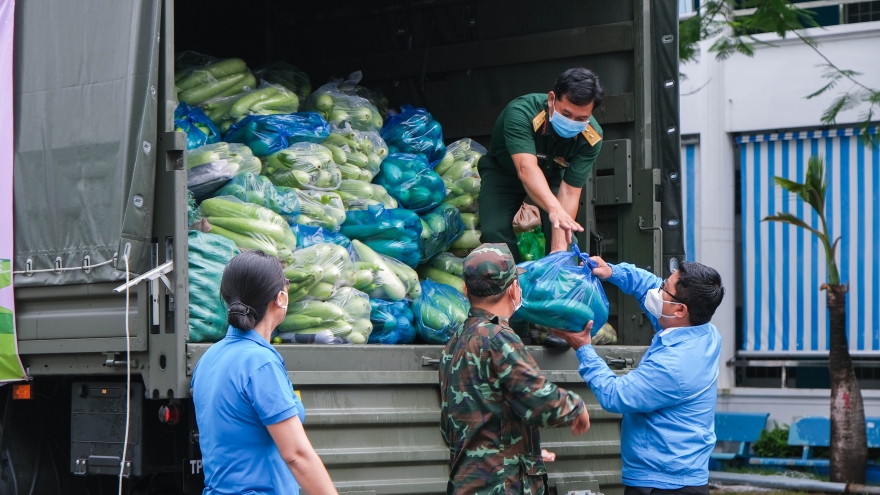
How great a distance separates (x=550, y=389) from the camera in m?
3.49

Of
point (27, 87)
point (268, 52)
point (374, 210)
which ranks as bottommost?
point (374, 210)

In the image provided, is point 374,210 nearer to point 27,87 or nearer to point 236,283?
point 27,87

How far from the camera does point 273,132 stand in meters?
5.21

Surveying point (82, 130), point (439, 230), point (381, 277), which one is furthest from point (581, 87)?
point (82, 130)

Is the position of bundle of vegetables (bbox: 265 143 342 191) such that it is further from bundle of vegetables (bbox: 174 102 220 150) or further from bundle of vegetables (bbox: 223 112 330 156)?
bundle of vegetables (bbox: 174 102 220 150)

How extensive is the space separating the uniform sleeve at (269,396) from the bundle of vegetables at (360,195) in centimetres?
241

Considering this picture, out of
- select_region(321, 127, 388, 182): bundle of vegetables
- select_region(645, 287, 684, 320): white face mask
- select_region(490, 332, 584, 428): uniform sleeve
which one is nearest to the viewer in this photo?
select_region(490, 332, 584, 428): uniform sleeve

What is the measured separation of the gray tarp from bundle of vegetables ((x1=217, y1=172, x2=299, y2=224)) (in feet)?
2.61

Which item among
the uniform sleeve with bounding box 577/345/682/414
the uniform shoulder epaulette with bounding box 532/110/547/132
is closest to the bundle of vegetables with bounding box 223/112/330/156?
the uniform shoulder epaulette with bounding box 532/110/547/132

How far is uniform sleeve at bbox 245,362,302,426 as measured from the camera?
2.90 metres

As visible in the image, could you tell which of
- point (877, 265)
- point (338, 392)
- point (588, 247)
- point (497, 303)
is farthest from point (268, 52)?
point (877, 265)

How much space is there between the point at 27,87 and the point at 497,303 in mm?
2080

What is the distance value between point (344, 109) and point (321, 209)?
89 cm

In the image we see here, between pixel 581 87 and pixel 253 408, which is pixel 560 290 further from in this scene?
pixel 253 408
